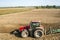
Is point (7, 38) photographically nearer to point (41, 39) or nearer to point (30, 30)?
point (30, 30)

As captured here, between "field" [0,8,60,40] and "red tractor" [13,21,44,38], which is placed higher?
"red tractor" [13,21,44,38]

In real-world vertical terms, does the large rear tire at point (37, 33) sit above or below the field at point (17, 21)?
above

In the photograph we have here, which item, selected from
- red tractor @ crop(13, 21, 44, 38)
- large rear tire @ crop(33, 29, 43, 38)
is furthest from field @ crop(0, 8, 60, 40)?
large rear tire @ crop(33, 29, 43, 38)

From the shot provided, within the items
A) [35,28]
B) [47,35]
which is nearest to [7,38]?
[35,28]

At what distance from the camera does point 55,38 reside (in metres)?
12.5

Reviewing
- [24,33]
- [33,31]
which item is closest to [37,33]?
[33,31]

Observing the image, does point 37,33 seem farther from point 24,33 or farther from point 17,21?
point 17,21

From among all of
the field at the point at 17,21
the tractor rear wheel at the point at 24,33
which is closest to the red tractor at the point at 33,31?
the tractor rear wheel at the point at 24,33

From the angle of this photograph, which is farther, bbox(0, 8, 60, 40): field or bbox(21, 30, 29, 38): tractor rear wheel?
bbox(0, 8, 60, 40): field

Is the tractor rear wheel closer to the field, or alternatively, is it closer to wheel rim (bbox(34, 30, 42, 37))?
the field

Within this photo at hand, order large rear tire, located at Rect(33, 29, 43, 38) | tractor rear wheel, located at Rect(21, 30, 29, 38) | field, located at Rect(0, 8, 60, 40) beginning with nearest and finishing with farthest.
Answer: large rear tire, located at Rect(33, 29, 43, 38) → tractor rear wheel, located at Rect(21, 30, 29, 38) → field, located at Rect(0, 8, 60, 40)

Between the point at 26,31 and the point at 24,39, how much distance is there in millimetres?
689

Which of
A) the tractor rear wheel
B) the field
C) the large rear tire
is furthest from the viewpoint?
the field

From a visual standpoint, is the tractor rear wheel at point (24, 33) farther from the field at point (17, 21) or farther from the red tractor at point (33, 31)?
the field at point (17, 21)
